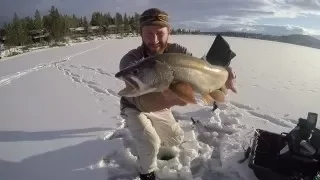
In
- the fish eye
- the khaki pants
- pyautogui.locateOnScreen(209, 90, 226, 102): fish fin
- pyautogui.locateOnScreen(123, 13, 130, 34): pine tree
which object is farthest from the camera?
pyautogui.locateOnScreen(123, 13, 130, 34): pine tree

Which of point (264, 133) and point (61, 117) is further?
point (61, 117)

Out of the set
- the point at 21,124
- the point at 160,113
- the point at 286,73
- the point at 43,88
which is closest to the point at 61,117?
the point at 21,124

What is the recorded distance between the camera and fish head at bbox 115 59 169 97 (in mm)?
2492

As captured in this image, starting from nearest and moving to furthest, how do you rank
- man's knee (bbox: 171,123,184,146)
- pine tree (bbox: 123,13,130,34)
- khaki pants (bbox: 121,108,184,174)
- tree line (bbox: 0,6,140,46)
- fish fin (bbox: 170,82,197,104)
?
fish fin (bbox: 170,82,197,104), khaki pants (bbox: 121,108,184,174), man's knee (bbox: 171,123,184,146), tree line (bbox: 0,6,140,46), pine tree (bbox: 123,13,130,34)

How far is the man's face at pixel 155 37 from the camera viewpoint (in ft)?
11.0

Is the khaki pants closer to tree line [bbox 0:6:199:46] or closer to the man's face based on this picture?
the man's face

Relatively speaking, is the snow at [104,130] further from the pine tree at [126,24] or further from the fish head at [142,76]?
the pine tree at [126,24]

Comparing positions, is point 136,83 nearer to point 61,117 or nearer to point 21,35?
point 61,117

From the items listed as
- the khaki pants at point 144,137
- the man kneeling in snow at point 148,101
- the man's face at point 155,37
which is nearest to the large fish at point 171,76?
the man kneeling in snow at point 148,101

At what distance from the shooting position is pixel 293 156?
11.2ft

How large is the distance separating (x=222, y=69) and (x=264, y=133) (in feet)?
4.24

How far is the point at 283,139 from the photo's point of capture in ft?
12.5

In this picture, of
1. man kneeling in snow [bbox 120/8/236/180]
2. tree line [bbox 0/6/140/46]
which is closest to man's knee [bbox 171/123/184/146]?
man kneeling in snow [bbox 120/8/236/180]

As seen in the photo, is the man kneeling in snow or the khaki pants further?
the khaki pants
